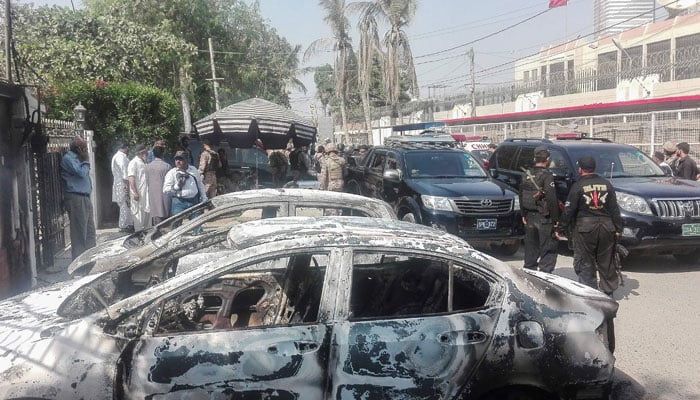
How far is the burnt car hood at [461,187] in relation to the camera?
29.5 ft

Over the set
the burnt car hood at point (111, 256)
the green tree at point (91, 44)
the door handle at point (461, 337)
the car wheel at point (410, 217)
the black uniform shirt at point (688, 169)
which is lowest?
the car wheel at point (410, 217)

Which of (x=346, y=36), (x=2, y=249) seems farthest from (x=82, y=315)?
(x=346, y=36)

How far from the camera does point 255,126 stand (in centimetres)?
1264

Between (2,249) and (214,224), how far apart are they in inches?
104

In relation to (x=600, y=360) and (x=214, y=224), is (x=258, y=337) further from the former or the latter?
(x=214, y=224)

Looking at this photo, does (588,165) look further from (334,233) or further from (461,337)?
(334,233)

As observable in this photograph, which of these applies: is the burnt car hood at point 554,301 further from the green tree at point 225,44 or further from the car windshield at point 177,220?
the green tree at point 225,44

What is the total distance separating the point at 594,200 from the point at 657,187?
2.97 m

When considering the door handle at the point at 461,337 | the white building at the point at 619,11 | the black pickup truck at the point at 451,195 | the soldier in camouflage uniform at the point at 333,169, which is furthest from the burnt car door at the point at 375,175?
the white building at the point at 619,11

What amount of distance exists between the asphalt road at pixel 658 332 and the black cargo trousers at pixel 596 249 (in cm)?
48

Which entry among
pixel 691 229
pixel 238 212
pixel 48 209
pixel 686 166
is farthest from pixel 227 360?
pixel 686 166

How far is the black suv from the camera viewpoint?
7973 millimetres

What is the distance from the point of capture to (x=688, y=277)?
318 inches

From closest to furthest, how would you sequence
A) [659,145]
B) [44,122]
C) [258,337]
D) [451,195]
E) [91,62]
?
[258,337] → [44,122] → [451,195] → [659,145] → [91,62]
